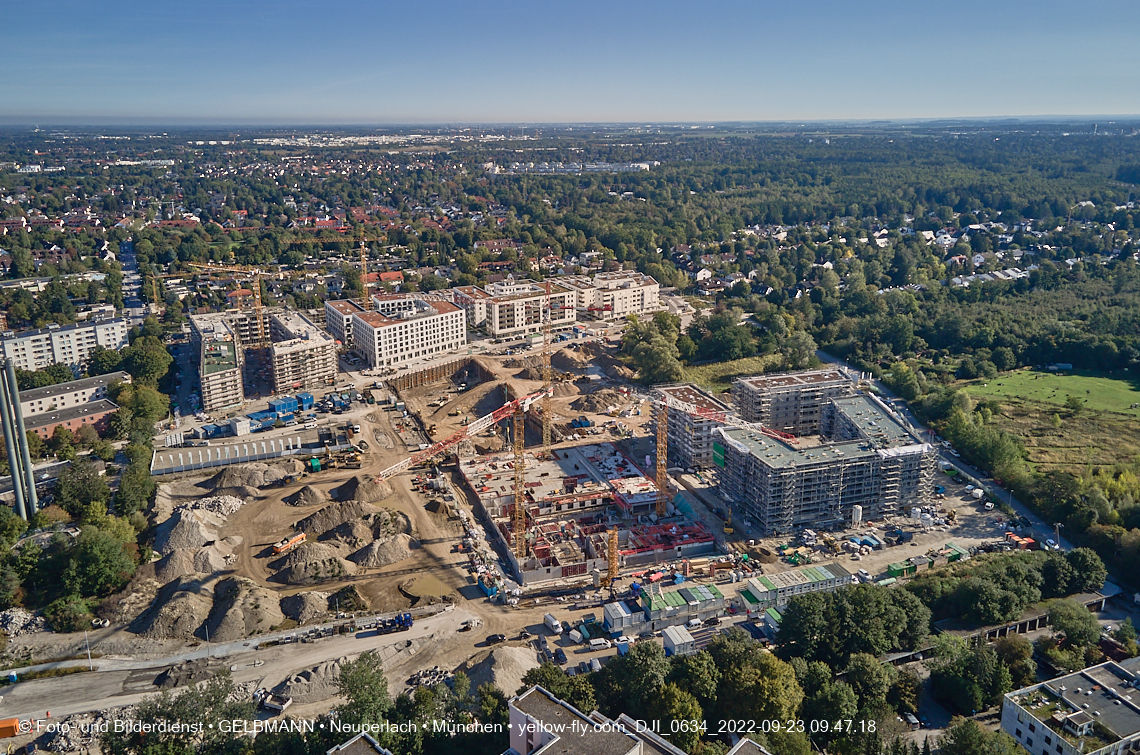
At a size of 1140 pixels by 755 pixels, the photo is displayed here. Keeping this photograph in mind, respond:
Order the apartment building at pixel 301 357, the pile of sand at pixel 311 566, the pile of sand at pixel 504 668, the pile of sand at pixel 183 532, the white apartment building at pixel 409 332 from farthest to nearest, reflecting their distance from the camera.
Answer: the white apartment building at pixel 409 332
the apartment building at pixel 301 357
the pile of sand at pixel 183 532
the pile of sand at pixel 311 566
the pile of sand at pixel 504 668

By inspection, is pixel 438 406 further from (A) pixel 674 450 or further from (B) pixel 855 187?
(B) pixel 855 187

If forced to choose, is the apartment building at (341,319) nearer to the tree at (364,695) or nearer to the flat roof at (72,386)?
the flat roof at (72,386)

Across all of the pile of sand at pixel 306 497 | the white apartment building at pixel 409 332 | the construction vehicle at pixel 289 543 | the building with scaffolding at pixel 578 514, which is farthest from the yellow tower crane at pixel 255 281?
the construction vehicle at pixel 289 543

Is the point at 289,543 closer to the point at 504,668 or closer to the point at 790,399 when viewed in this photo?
the point at 504,668

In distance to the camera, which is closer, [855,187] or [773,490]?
[773,490]

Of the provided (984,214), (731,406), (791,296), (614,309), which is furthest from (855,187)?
(731,406)

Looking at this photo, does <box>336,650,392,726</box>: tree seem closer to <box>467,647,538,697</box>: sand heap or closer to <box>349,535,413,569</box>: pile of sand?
<box>467,647,538,697</box>: sand heap
